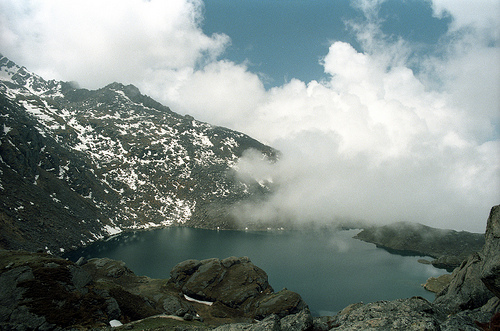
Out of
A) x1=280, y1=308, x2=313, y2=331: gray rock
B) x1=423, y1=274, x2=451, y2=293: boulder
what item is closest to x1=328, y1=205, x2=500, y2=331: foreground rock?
x1=280, y1=308, x2=313, y2=331: gray rock

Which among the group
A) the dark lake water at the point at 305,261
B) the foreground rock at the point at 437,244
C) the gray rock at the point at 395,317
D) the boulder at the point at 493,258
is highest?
the boulder at the point at 493,258

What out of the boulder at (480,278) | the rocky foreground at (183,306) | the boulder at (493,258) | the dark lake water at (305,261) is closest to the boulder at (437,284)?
the dark lake water at (305,261)

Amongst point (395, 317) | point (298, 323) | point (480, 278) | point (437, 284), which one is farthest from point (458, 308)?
point (437, 284)

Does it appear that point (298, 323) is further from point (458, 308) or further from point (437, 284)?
point (437, 284)

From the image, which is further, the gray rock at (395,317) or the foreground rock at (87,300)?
the foreground rock at (87,300)

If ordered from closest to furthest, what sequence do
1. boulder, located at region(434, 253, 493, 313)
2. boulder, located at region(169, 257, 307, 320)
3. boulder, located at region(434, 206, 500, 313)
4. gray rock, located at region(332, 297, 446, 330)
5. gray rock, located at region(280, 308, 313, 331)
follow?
gray rock, located at region(332, 297, 446, 330)
boulder, located at region(434, 206, 500, 313)
gray rock, located at region(280, 308, 313, 331)
boulder, located at region(434, 253, 493, 313)
boulder, located at region(169, 257, 307, 320)

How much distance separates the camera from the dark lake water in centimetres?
9333

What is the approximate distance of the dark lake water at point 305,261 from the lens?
93325 mm

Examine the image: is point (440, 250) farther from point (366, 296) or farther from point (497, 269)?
point (497, 269)

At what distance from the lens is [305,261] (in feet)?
436

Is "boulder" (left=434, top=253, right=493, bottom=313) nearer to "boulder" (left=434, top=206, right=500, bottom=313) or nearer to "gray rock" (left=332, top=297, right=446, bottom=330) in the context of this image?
"boulder" (left=434, top=206, right=500, bottom=313)

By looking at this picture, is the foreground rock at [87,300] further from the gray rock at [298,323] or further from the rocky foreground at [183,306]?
the gray rock at [298,323]

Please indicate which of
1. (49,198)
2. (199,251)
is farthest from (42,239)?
(199,251)

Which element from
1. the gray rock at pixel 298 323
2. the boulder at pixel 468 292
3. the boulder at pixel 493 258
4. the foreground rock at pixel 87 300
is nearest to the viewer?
the boulder at pixel 493 258
